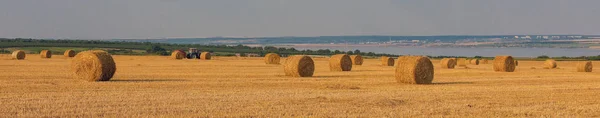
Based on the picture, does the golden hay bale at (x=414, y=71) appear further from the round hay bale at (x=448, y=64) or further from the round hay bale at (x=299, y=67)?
the round hay bale at (x=448, y=64)

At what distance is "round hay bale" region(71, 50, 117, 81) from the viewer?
22.1 m

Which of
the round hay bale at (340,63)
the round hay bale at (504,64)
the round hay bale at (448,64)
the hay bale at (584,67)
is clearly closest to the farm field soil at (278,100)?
the round hay bale at (340,63)

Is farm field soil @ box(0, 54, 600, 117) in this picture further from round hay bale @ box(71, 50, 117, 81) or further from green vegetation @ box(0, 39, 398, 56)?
green vegetation @ box(0, 39, 398, 56)

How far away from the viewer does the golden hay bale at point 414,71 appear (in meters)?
23.1

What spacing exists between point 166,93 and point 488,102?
21.2 feet

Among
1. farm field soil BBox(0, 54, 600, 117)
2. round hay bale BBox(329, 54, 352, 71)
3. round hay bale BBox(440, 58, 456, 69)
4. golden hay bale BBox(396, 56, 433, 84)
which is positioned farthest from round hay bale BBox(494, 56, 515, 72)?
farm field soil BBox(0, 54, 600, 117)

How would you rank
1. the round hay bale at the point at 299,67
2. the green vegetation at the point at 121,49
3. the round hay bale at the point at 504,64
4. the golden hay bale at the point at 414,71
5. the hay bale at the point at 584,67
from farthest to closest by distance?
the green vegetation at the point at 121,49 → the hay bale at the point at 584,67 → the round hay bale at the point at 504,64 → the round hay bale at the point at 299,67 → the golden hay bale at the point at 414,71

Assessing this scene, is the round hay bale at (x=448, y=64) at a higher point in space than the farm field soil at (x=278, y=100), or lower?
lower

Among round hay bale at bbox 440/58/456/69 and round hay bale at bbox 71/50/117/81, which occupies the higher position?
round hay bale at bbox 71/50/117/81

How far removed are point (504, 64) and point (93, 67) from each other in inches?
779

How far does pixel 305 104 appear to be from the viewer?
15.3 m

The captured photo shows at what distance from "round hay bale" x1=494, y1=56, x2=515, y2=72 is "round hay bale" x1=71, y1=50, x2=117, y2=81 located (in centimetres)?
1922

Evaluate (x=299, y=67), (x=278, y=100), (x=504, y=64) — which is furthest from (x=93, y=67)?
(x=504, y=64)

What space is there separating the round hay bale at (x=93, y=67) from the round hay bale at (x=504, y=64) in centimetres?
1922
